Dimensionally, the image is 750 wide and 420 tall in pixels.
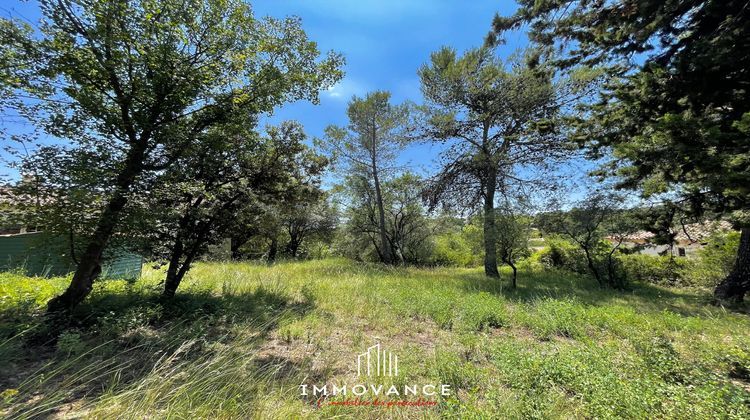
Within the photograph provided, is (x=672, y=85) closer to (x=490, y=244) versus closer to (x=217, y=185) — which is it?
(x=490, y=244)

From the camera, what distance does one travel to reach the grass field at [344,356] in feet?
7.12

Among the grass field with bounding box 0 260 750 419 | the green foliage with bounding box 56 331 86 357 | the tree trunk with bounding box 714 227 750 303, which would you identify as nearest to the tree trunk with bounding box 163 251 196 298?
the grass field with bounding box 0 260 750 419

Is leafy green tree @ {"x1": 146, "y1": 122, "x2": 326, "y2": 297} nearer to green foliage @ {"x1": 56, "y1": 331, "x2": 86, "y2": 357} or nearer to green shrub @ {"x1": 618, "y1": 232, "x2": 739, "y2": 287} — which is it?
green foliage @ {"x1": 56, "y1": 331, "x2": 86, "y2": 357}

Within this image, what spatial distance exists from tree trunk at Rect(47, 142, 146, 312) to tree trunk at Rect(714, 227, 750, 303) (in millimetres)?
14044

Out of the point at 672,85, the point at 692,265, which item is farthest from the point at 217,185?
the point at 692,265

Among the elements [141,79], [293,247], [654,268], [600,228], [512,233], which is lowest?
[654,268]

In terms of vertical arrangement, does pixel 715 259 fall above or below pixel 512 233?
below

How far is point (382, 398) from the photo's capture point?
8.11 ft

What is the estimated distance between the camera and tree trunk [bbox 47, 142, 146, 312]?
12.4ft

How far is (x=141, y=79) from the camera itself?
4020 mm

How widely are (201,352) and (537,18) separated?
7.86m

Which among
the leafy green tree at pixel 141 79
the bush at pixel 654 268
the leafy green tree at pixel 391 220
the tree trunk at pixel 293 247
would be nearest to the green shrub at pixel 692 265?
the bush at pixel 654 268

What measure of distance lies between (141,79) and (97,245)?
2.56 metres

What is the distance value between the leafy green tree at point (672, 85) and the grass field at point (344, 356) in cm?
231
